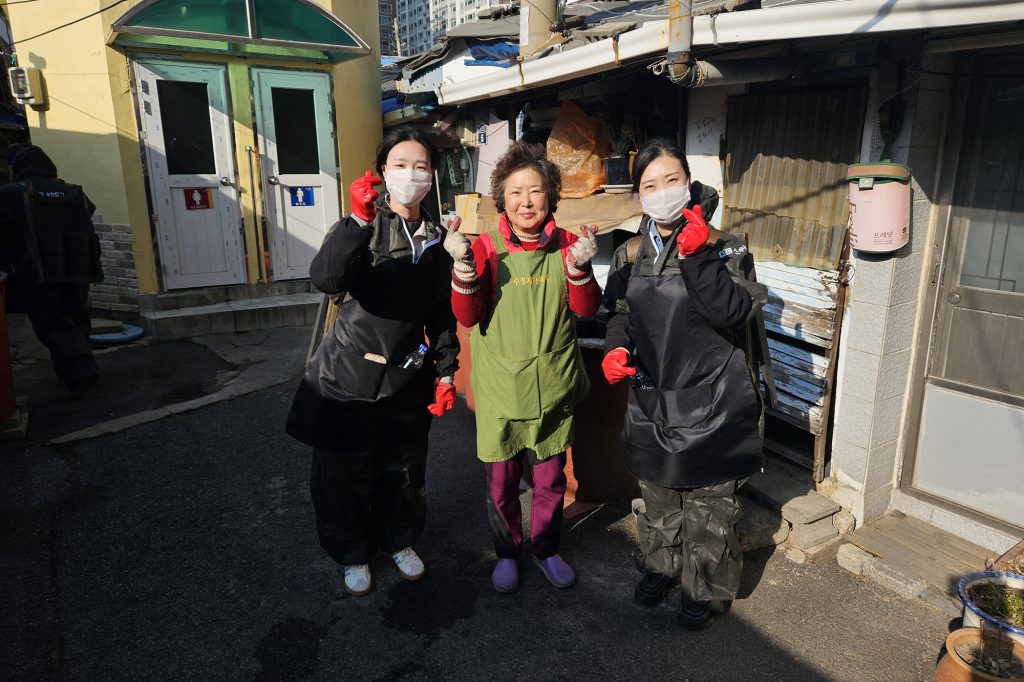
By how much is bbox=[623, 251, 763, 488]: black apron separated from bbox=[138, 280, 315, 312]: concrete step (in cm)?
744

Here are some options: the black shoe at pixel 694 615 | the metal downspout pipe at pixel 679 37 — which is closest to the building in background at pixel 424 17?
the metal downspout pipe at pixel 679 37

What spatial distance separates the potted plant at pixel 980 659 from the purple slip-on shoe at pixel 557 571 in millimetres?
1674

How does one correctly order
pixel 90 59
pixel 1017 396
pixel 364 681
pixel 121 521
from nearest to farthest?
1. pixel 364 681
2. pixel 1017 396
3. pixel 121 521
4. pixel 90 59

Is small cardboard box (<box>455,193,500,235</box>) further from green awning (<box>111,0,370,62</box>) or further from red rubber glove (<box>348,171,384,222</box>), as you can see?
red rubber glove (<box>348,171,384,222</box>)

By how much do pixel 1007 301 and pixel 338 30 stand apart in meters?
7.87

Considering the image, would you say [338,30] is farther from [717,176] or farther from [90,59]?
[717,176]

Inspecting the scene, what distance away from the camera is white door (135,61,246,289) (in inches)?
333

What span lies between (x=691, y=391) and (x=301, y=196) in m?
7.83

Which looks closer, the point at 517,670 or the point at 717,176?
the point at 517,670

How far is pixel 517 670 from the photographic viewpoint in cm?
307

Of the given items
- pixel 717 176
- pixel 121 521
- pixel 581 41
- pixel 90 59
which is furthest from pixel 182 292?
pixel 717 176

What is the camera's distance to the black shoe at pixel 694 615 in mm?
3277

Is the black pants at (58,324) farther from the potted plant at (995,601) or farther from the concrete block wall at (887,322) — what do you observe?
the potted plant at (995,601)

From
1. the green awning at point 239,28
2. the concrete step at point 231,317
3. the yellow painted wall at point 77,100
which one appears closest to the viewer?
the green awning at point 239,28
